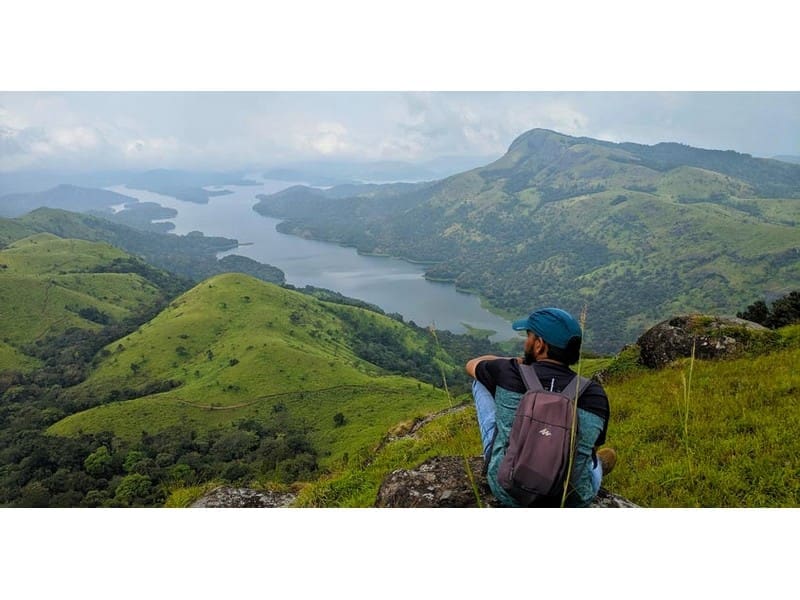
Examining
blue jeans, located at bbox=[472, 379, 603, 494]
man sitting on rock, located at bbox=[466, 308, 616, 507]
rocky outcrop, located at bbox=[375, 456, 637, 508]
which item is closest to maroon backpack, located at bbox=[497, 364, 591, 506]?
man sitting on rock, located at bbox=[466, 308, 616, 507]

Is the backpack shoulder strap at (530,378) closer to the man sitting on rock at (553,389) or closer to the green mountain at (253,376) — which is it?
the man sitting on rock at (553,389)

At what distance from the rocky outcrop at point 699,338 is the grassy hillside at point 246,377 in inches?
1677

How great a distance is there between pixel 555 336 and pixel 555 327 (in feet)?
0.22

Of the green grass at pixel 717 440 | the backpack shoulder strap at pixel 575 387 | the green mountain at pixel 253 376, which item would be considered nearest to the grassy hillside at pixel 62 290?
the green mountain at pixel 253 376

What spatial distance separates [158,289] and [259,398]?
335 ft

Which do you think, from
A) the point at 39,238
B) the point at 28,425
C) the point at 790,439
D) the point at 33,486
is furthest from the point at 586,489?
the point at 39,238

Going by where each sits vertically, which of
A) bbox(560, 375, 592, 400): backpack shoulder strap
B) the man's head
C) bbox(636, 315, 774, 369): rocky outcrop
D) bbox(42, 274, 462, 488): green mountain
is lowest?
bbox(42, 274, 462, 488): green mountain

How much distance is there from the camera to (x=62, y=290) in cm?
13538

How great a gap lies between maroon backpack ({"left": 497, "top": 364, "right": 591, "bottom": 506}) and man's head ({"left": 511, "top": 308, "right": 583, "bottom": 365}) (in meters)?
0.26

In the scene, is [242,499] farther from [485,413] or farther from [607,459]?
[607,459]

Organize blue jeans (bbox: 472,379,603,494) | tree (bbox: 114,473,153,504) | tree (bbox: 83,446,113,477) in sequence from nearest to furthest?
blue jeans (bbox: 472,379,603,494)
tree (bbox: 114,473,153,504)
tree (bbox: 83,446,113,477)

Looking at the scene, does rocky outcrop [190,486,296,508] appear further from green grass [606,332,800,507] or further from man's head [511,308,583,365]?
man's head [511,308,583,365]

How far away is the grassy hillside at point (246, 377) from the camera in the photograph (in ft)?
241

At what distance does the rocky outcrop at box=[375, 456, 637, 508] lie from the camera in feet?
12.2
